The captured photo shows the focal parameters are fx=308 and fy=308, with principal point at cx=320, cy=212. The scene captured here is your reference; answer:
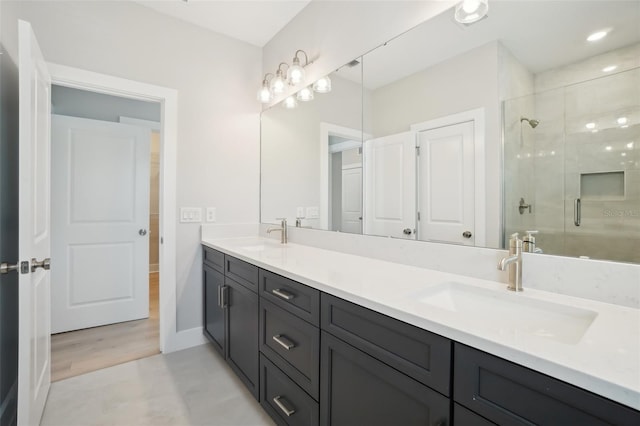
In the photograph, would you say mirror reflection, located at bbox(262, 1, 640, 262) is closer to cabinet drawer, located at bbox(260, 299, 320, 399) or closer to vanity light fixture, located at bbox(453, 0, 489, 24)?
vanity light fixture, located at bbox(453, 0, 489, 24)

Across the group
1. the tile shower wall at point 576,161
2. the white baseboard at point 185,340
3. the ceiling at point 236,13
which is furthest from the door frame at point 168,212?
the tile shower wall at point 576,161

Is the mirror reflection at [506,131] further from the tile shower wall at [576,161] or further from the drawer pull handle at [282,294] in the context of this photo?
the drawer pull handle at [282,294]

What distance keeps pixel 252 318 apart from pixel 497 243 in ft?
4.17

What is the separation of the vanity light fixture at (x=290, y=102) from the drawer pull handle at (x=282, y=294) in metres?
1.59

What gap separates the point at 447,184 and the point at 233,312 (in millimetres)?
1473

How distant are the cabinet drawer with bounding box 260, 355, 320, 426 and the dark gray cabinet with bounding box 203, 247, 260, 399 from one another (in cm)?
9

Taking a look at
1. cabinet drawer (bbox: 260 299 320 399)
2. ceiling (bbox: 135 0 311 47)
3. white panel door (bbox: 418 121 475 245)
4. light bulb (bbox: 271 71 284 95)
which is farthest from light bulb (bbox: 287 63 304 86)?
cabinet drawer (bbox: 260 299 320 399)

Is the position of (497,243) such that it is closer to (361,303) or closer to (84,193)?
(361,303)

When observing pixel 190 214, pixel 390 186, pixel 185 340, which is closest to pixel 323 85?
pixel 390 186

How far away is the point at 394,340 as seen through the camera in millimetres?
908

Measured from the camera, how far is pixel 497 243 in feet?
4.00

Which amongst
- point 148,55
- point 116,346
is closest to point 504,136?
point 148,55

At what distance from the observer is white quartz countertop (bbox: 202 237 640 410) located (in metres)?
0.57

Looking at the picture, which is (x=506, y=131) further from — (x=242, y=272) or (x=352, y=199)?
(x=242, y=272)
